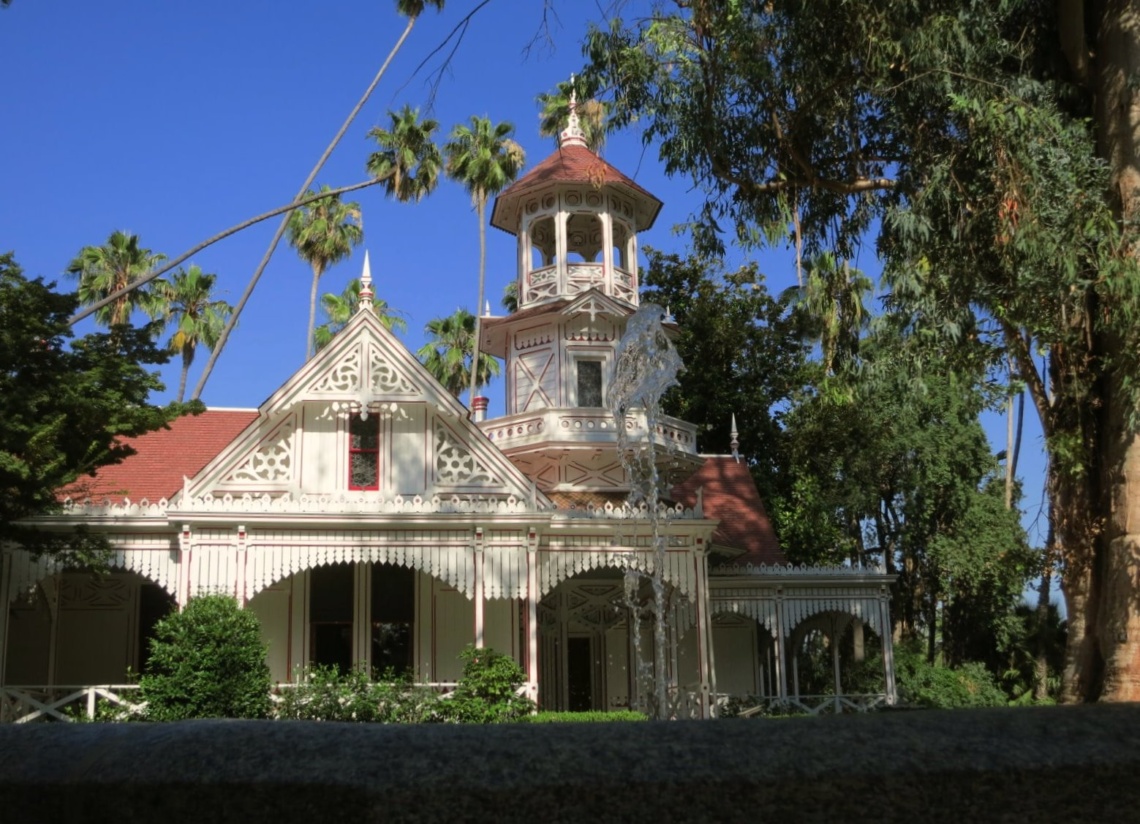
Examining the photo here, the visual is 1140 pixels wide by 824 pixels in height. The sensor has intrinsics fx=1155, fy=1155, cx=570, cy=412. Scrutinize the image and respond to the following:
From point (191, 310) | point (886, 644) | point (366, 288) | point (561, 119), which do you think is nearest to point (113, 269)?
point (191, 310)

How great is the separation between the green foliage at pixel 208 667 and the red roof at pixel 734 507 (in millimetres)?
10238

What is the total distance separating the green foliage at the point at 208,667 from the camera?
53.9 ft

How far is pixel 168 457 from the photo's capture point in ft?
78.1

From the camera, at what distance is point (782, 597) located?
23.4 m

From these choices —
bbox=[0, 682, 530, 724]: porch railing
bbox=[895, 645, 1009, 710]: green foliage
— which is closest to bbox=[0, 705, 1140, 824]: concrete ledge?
bbox=[0, 682, 530, 724]: porch railing

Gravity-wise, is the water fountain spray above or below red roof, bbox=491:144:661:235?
below

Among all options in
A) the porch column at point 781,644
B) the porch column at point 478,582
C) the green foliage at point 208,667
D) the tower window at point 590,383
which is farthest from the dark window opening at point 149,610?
the porch column at point 781,644

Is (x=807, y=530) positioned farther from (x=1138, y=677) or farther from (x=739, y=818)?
(x=739, y=818)

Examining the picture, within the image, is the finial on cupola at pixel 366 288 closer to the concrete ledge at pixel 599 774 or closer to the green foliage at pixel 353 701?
the green foliage at pixel 353 701

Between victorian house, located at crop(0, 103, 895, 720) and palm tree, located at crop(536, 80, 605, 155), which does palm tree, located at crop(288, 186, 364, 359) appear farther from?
victorian house, located at crop(0, 103, 895, 720)

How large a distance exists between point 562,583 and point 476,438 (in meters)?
4.27

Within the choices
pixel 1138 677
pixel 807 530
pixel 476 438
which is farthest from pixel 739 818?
pixel 807 530

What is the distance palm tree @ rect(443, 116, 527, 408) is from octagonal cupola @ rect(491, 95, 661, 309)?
14.4 metres

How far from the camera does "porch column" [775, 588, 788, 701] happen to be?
72.2 feet
